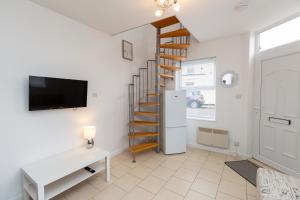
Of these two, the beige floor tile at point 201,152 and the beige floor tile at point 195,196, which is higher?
the beige floor tile at point 201,152

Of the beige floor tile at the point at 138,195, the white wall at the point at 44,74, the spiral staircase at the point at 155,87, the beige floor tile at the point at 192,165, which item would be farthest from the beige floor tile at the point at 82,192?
the beige floor tile at the point at 192,165

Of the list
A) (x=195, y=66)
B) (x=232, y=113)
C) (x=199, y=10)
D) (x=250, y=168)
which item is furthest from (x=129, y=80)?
(x=250, y=168)

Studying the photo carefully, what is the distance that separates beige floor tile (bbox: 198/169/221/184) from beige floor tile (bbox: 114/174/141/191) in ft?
3.39

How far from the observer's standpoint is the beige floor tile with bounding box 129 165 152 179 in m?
2.36

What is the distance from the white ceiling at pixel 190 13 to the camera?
6.26 feet

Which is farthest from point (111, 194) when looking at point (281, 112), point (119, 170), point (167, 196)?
point (281, 112)

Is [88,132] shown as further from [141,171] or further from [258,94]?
[258,94]

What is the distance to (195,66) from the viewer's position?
141 inches

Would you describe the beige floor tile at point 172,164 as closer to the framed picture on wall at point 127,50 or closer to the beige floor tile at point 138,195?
the beige floor tile at point 138,195

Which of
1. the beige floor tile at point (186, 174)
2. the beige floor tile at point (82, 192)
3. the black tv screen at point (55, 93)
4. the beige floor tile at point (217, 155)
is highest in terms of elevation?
the black tv screen at point (55, 93)

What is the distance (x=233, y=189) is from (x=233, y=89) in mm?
1890

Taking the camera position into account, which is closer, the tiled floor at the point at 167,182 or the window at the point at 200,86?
the tiled floor at the point at 167,182

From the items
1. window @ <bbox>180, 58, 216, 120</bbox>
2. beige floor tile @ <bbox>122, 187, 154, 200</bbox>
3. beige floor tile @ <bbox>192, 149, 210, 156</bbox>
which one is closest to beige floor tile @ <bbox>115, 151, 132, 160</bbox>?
beige floor tile @ <bbox>122, 187, 154, 200</bbox>

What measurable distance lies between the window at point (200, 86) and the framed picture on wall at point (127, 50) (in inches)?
53.6
